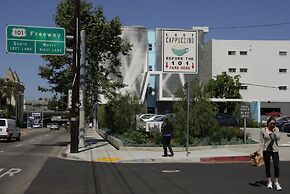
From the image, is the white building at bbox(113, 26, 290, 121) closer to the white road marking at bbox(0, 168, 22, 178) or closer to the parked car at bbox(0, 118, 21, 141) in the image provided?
the parked car at bbox(0, 118, 21, 141)

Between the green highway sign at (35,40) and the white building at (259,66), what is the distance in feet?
171

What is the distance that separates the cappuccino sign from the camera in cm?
6500

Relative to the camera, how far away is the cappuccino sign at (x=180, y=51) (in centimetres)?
6500

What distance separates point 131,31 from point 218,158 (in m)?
62.1

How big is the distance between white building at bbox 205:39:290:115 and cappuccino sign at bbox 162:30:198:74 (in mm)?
10258

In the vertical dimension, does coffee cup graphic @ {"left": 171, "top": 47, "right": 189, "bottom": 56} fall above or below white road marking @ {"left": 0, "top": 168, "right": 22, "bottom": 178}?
above

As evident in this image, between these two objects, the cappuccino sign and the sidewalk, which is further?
the cappuccino sign

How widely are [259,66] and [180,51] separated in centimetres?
1685

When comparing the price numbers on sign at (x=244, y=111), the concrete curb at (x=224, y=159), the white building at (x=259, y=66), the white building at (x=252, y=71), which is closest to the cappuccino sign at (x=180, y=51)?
the white building at (x=252, y=71)

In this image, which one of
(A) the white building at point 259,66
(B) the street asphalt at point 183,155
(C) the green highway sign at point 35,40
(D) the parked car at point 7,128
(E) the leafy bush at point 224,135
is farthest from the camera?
(A) the white building at point 259,66

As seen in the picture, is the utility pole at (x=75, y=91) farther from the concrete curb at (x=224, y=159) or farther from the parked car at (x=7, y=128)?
the parked car at (x=7, y=128)

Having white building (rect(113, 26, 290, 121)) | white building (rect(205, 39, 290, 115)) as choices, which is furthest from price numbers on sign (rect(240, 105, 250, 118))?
white building (rect(205, 39, 290, 115))

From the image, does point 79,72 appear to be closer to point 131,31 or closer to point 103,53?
point 103,53

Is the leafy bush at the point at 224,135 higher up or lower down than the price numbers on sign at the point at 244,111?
lower down
